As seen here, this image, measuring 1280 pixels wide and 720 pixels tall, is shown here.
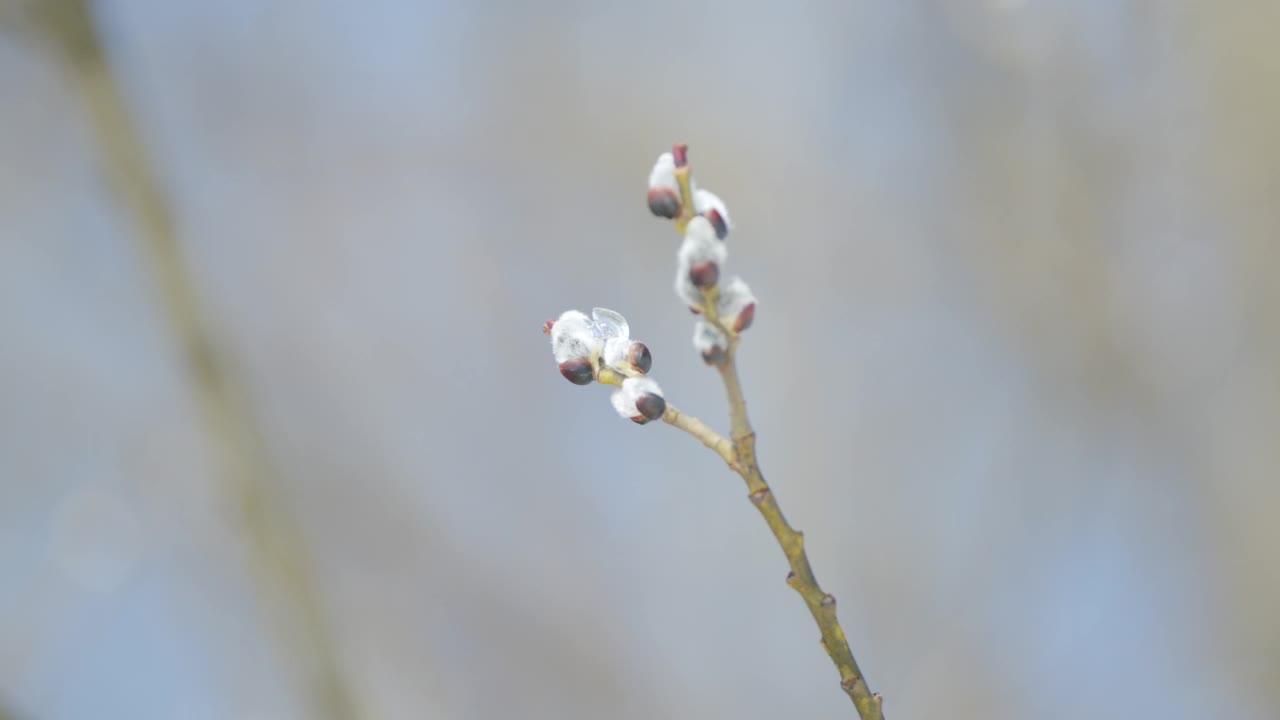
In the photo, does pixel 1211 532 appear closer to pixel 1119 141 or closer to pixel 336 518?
pixel 1119 141

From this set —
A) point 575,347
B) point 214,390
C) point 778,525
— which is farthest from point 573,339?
point 214,390

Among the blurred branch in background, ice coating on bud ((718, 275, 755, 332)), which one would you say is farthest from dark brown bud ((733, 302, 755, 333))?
the blurred branch in background

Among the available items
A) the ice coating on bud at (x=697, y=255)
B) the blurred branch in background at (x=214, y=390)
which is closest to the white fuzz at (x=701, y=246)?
the ice coating on bud at (x=697, y=255)

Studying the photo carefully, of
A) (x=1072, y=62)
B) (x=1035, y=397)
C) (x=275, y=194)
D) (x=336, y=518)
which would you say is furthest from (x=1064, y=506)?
→ (x=275, y=194)

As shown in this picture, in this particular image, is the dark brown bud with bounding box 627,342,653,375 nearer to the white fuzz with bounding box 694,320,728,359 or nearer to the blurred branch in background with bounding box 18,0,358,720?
the white fuzz with bounding box 694,320,728,359

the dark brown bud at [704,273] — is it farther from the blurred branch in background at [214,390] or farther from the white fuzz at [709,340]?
the blurred branch in background at [214,390]

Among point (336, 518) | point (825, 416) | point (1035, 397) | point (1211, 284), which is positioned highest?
point (1211, 284)
